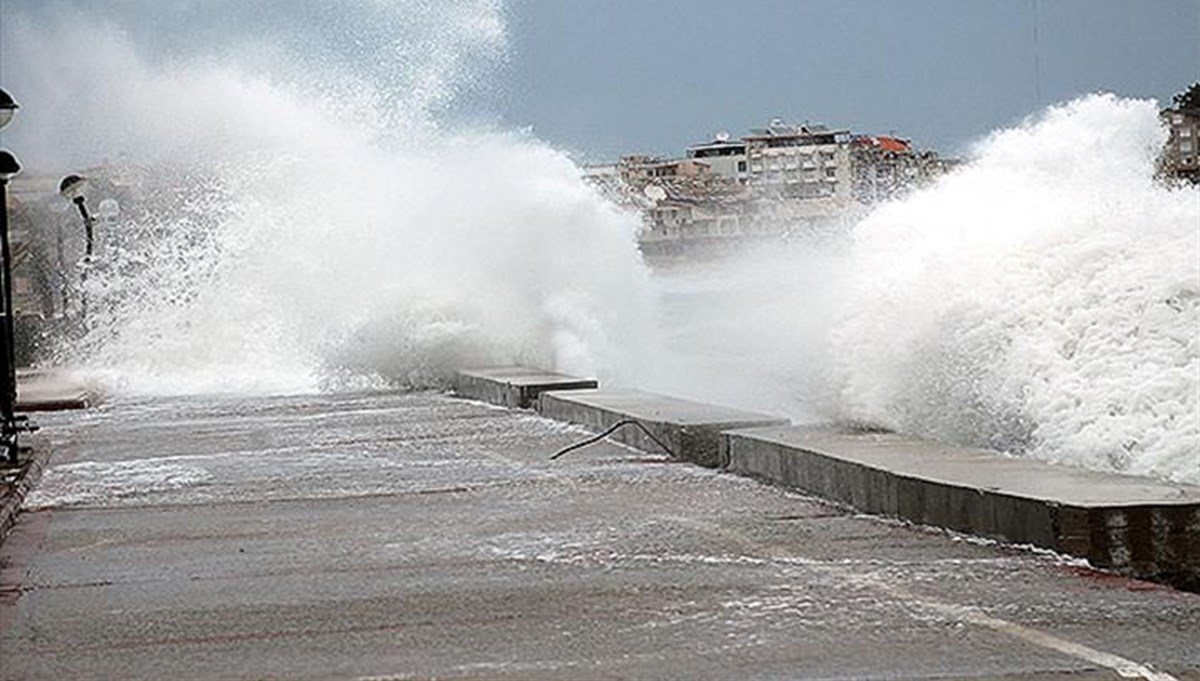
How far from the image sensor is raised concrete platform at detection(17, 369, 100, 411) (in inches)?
888

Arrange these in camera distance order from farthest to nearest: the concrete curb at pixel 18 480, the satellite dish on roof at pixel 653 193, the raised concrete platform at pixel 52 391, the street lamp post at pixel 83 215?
the street lamp post at pixel 83 215
the satellite dish on roof at pixel 653 193
the raised concrete platform at pixel 52 391
the concrete curb at pixel 18 480

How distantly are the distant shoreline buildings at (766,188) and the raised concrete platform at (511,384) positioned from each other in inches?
180

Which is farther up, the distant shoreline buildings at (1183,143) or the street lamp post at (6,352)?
the distant shoreline buildings at (1183,143)

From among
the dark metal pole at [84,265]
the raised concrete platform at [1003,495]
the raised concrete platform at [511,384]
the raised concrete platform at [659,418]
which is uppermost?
the dark metal pole at [84,265]

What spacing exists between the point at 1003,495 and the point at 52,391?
60.2ft

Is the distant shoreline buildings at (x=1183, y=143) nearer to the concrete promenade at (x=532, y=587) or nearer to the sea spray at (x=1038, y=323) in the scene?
the sea spray at (x=1038, y=323)

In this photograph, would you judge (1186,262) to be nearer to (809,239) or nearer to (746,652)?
(746,652)

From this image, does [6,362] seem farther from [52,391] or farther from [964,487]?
[52,391]

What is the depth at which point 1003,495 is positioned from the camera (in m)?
8.86

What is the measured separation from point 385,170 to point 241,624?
902 inches

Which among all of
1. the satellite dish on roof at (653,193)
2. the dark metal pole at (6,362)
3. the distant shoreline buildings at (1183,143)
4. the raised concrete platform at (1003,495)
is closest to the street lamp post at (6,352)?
the dark metal pole at (6,362)

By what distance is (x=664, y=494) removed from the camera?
1171cm

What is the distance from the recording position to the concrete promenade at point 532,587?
672 centimetres

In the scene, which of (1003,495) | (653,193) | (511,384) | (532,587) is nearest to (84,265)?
(653,193)
